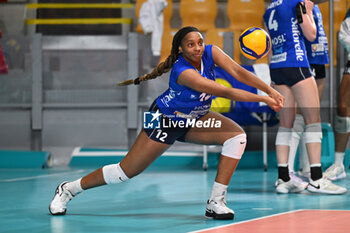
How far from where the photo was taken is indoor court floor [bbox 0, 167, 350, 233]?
3.38 meters

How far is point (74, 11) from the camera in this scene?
32.0 ft

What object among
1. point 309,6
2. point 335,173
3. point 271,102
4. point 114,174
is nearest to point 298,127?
point 335,173

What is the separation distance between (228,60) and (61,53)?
5.79 m

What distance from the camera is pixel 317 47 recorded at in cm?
521

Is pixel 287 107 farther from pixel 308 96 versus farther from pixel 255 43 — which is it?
pixel 255 43

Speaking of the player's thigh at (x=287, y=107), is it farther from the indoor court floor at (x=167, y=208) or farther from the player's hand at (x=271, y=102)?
the player's hand at (x=271, y=102)

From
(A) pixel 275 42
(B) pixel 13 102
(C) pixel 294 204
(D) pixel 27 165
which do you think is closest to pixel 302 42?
(A) pixel 275 42

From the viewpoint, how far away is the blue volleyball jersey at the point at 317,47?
5.21 m

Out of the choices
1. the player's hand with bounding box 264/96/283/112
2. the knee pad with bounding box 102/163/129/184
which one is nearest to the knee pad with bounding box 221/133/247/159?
the player's hand with bounding box 264/96/283/112

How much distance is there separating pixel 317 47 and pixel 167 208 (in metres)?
2.01

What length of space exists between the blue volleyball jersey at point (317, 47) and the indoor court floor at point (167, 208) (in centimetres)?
116

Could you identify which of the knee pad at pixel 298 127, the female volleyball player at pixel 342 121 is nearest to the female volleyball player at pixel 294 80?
the knee pad at pixel 298 127

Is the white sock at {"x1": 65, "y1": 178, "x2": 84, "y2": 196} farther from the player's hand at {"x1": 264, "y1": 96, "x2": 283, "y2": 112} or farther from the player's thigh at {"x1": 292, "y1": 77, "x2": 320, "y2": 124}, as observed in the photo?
the player's thigh at {"x1": 292, "y1": 77, "x2": 320, "y2": 124}

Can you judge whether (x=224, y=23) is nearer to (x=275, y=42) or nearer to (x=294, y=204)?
(x=275, y=42)
